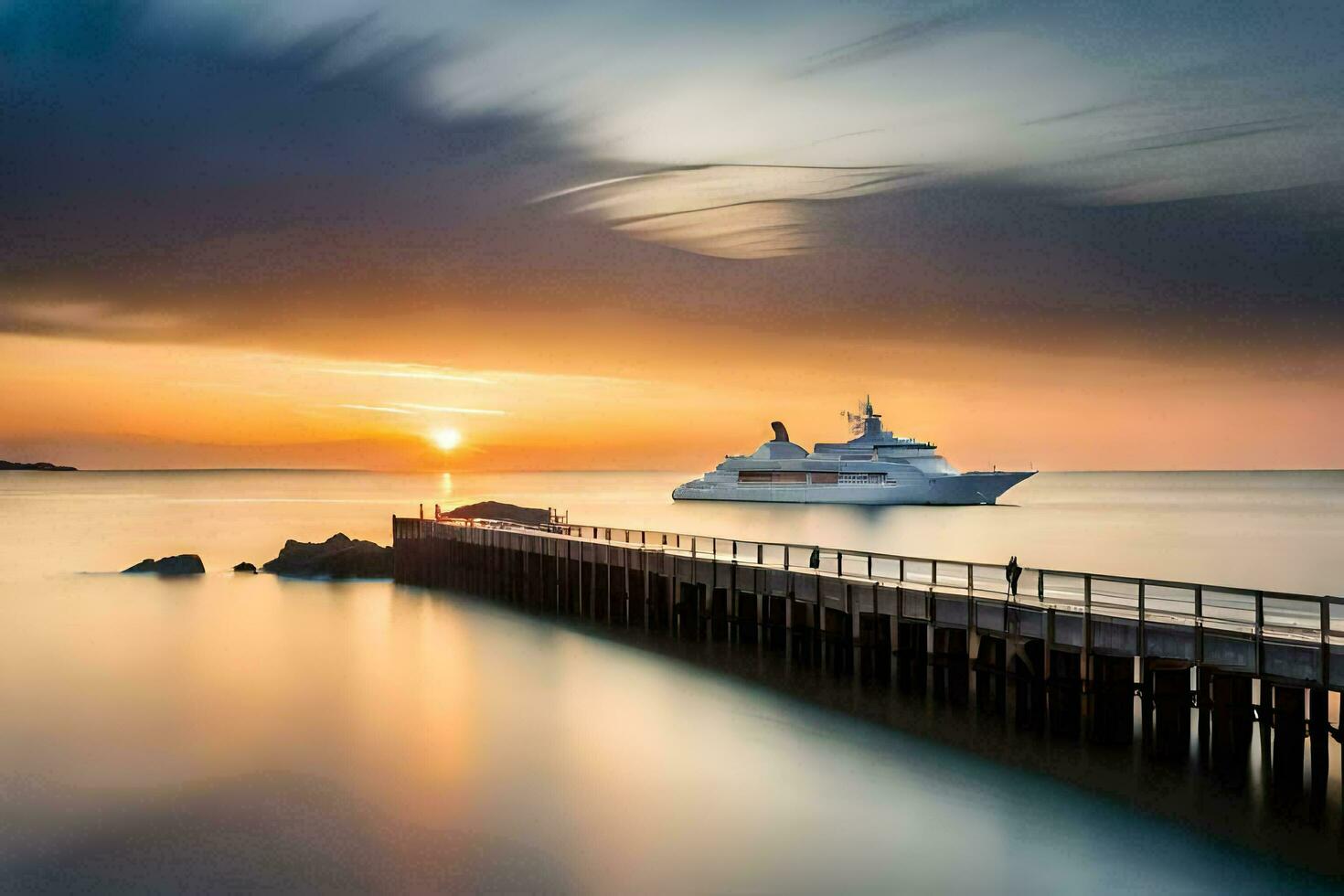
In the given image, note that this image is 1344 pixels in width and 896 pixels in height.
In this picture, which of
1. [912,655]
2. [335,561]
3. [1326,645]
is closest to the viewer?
[1326,645]

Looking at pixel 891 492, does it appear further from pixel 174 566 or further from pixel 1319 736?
pixel 1319 736

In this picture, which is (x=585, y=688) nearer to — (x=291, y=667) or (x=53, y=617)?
(x=291, y=667)

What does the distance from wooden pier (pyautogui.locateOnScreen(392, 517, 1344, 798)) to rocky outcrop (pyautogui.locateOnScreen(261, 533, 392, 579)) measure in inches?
756

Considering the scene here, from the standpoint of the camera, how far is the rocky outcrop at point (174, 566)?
4769cm

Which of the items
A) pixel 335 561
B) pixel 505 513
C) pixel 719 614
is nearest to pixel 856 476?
pixel 505 513

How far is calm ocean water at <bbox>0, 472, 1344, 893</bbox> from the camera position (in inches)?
569

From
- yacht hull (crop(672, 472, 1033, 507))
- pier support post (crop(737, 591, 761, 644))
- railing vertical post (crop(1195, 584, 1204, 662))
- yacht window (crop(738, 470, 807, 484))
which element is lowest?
yacht hull (crop(672, 472, 1033, 507))

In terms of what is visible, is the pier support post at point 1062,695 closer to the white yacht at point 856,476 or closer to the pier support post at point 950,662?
the pier support post at point 950,662

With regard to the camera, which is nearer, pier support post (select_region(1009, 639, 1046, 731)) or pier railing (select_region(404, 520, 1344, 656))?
pier railing (select_region(404, 520, 1344, 656))

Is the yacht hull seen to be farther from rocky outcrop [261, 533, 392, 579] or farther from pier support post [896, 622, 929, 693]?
pier support post [896, 622, 929, 693]

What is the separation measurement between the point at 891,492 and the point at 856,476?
13.8ft

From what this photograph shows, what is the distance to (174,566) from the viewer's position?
47.8 m

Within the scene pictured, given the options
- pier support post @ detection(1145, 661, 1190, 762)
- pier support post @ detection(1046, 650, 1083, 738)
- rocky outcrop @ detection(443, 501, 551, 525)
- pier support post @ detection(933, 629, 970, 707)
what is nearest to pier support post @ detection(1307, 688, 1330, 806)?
pier support post @ detection(1145, 661, 1190, 762)

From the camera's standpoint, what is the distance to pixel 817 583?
2456 centimetres
